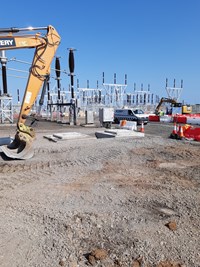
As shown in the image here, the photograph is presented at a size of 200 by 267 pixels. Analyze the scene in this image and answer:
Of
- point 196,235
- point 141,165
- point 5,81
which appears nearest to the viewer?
point 196,235

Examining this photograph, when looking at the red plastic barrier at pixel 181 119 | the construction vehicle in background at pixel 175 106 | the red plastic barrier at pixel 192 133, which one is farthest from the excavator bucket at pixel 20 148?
the construction vehicle in background at pixel 175 106

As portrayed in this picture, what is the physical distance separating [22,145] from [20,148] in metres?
0.21

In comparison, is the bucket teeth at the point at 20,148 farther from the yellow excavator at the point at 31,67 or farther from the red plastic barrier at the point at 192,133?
the red plastic barrier at the point at 192,133

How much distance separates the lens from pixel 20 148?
33.6 ft

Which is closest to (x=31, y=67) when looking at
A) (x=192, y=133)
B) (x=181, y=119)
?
(x=192, y=133)

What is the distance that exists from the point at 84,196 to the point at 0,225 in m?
2.05

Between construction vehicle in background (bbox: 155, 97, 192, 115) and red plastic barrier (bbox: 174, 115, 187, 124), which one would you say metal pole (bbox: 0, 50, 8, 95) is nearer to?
red plastic barrier (bbox: 174, 115, 187, 124)

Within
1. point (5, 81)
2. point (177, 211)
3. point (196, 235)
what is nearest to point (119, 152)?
point (177, 211)

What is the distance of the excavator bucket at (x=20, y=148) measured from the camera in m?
9.80

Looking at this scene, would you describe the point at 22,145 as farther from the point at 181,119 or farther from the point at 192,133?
the point at 181,119

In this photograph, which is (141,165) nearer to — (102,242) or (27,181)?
(27,181)

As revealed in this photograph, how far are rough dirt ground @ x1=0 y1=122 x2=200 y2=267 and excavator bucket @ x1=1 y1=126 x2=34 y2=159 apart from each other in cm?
34

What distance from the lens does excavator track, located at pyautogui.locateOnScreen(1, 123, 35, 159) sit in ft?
32.2

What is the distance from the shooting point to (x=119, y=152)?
1113 cm
